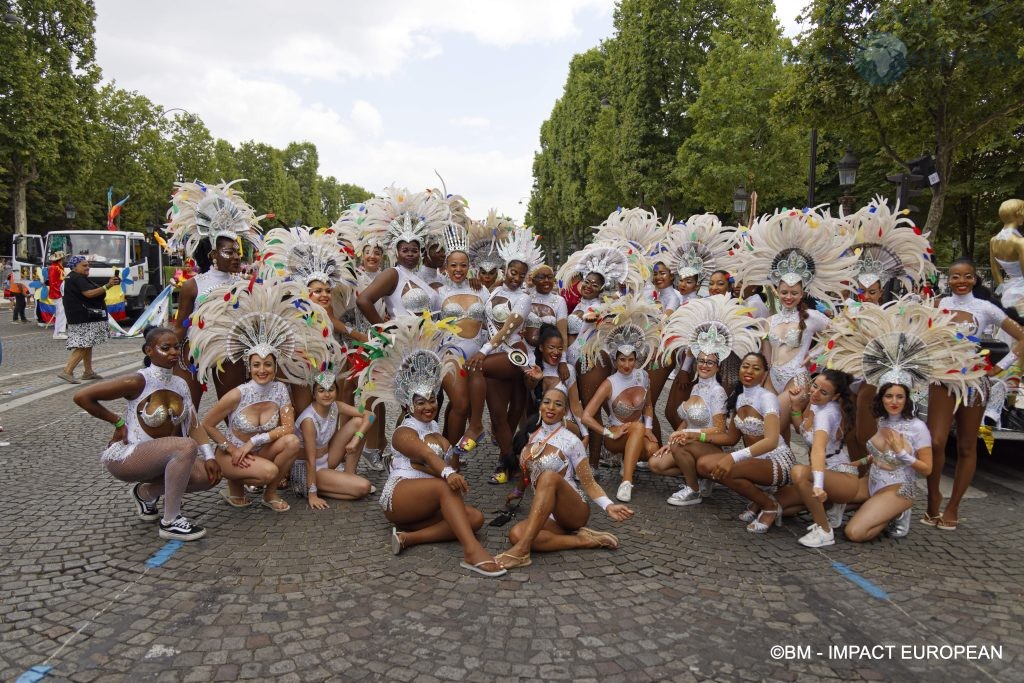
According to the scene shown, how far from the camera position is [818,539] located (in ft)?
14.4

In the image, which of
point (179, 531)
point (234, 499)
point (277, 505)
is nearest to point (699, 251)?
point (277, 505)

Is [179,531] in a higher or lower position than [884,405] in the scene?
lower

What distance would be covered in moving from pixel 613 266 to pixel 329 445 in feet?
9.74

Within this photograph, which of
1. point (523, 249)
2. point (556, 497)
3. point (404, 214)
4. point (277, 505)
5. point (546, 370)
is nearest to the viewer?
point (556, 497)

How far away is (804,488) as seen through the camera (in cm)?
442

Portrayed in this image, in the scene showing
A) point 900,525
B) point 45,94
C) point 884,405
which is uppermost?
point 45,94

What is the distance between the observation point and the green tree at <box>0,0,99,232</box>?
2550 cm

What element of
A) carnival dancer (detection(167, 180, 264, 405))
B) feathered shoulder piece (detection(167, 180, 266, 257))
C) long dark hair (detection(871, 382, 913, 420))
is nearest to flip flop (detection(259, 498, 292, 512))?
carnival dancer (detection(167, 180, 264, 405))

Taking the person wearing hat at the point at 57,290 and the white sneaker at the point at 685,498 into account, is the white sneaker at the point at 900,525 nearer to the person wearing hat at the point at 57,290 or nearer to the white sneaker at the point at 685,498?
the white sneaker at the point at 685,498

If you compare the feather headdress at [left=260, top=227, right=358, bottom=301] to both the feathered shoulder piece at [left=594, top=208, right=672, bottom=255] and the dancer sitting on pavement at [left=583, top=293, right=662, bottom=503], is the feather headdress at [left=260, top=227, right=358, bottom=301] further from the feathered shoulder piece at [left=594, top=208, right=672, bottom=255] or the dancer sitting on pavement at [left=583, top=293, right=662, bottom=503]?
the feathered shoulder piece at [left=594, top=208, right=672, bottom=255]

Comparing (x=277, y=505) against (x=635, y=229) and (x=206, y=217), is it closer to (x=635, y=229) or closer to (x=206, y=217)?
(x=206, y=217)

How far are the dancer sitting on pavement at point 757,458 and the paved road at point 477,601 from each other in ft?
0.70

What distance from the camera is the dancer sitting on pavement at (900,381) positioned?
4.42 m

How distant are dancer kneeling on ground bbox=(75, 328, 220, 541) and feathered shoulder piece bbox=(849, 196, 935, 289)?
573cm
